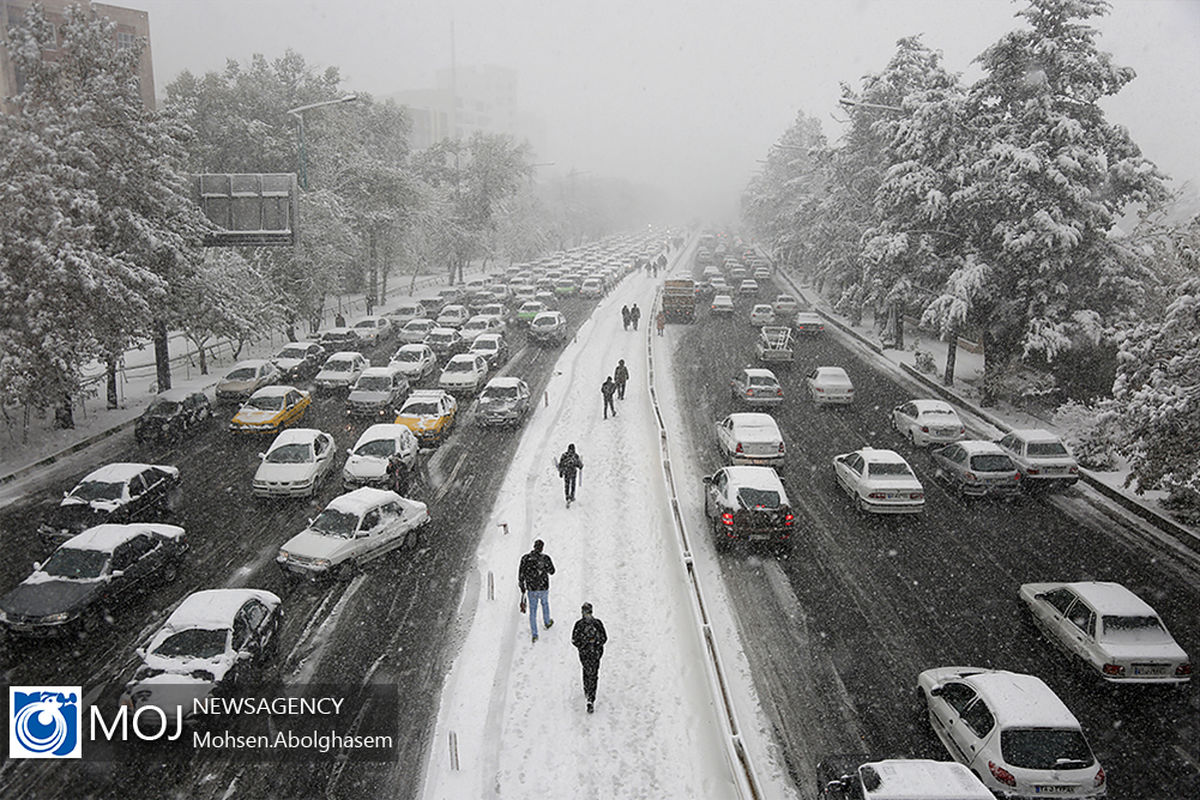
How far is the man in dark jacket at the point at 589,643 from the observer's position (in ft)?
35.2

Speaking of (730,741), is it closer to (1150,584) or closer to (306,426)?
A: (1150,584)

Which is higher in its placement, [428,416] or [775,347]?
[775,347]

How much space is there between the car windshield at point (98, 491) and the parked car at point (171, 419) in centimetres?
681

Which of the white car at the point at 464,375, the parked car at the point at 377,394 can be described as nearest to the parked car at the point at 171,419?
the parked car at the point at 377,394

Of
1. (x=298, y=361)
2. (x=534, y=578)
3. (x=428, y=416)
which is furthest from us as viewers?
(x=298, y=361)

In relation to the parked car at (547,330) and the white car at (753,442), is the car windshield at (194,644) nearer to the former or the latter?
the white car at (753,442)

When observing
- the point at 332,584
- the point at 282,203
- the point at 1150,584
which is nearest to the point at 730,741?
the point at 332,584

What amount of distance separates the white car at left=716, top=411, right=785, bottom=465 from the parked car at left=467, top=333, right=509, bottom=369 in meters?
15.3

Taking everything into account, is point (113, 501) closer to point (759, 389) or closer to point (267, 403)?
point (267, 403)

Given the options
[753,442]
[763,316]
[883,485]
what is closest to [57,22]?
[763,316]

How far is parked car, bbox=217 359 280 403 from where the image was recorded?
95.3ft

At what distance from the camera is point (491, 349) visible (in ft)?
119

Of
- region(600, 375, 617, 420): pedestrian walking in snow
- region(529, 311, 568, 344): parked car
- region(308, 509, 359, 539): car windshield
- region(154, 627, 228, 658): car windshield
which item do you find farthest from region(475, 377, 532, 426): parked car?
region(154, 627, 228, 658): car windshield

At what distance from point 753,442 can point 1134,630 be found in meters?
10.7
